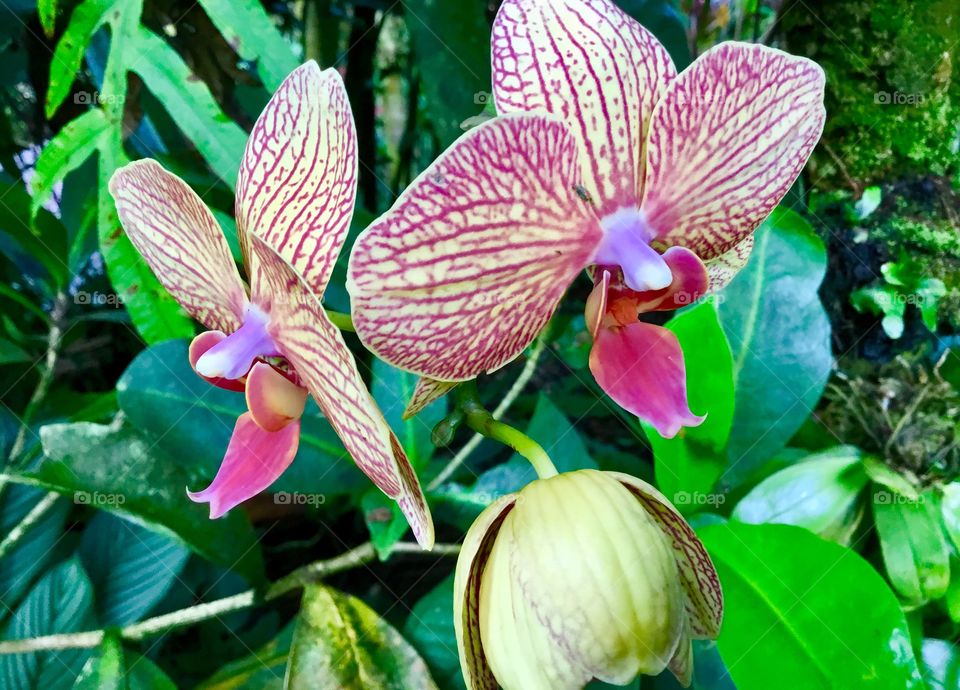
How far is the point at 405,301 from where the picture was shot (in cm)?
34

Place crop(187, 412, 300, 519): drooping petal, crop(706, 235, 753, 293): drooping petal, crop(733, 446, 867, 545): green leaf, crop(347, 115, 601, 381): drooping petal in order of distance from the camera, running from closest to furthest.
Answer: crop(347, 115, 601, 381): drooping petal < crop(187, 412, 300, 519): drooping petal < crop(706, 235, 753, 293): drooping petal < crop(733, 446, 867, 545): green leaf

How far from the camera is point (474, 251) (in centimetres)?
36

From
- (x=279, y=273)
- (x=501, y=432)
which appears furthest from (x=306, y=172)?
(x=501, y=432)

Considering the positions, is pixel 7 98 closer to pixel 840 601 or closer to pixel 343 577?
pixel 343 577

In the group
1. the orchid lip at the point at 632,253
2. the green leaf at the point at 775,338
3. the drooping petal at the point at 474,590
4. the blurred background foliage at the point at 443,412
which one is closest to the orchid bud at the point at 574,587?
the drooping petal at the point at 474,590

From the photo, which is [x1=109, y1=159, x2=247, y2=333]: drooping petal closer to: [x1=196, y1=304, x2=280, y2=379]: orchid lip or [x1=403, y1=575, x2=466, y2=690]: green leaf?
[x1=196, y1=304, x2=280, y2=379]: orchid lip

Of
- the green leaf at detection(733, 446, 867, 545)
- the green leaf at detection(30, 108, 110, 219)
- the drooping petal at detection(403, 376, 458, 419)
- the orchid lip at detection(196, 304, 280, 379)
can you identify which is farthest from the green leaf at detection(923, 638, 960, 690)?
the green leaf at detection(30, 108, 110, 219)

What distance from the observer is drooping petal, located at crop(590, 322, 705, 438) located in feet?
1.38

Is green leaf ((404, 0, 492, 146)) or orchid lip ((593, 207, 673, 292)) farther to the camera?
green leaf ((404, 0, 492, 146))

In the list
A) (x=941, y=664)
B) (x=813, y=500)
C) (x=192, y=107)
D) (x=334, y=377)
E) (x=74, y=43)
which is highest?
(x=74, y=43)

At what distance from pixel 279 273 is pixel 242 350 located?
3.7 inches

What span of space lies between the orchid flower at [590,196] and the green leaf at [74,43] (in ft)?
1.72

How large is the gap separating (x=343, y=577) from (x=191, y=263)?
446mm

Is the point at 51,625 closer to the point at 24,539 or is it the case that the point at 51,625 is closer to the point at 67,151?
the point at 24,539
